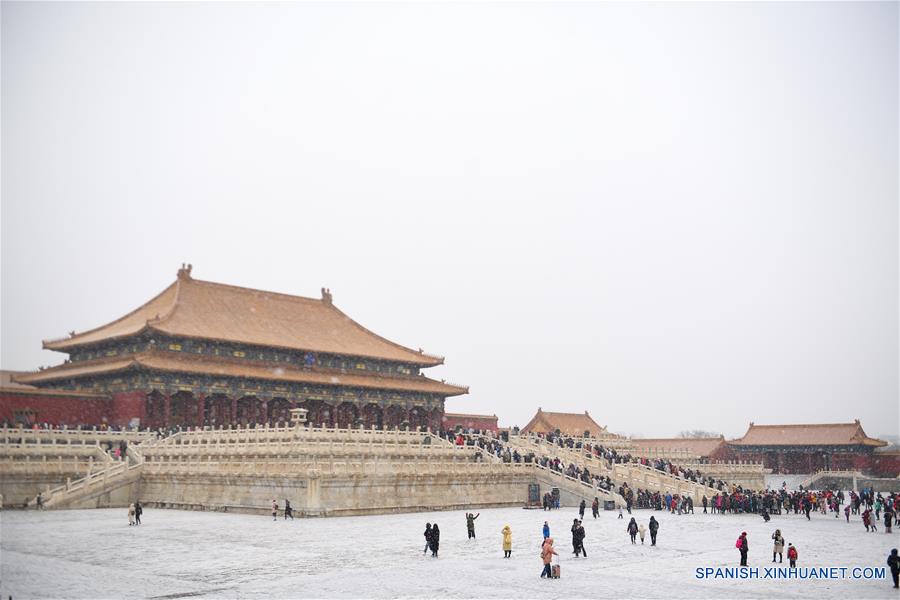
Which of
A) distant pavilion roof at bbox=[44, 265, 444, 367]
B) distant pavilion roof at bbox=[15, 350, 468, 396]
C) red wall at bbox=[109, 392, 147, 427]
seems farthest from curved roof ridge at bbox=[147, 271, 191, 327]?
red wall at bbox=[109, 392, 147, 427]

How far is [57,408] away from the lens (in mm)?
48875

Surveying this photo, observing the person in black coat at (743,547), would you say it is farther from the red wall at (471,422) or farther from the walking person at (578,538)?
the red wall at (471,422)

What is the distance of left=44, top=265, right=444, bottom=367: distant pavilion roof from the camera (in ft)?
185

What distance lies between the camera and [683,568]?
68.7ft

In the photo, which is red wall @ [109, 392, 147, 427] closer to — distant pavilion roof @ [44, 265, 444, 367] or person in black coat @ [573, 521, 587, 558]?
distant pavilion roof @ [44, 265, 444, 367]

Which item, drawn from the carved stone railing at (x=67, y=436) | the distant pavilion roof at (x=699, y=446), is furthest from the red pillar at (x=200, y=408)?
the distant pavilion roof at (x=699, y=446)

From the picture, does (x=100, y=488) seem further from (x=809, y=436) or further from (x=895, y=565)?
(x=809, y=436)

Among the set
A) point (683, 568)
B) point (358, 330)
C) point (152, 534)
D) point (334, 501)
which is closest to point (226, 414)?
point (358, 330)

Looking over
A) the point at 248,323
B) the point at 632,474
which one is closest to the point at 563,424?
the point at 248,323

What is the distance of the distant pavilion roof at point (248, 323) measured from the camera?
5638 cm

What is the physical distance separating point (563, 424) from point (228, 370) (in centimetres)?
3341

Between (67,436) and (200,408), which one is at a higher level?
(200,408)

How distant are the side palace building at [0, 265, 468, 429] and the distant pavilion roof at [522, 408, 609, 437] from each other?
9.40 meters

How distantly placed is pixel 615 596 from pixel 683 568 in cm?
446
